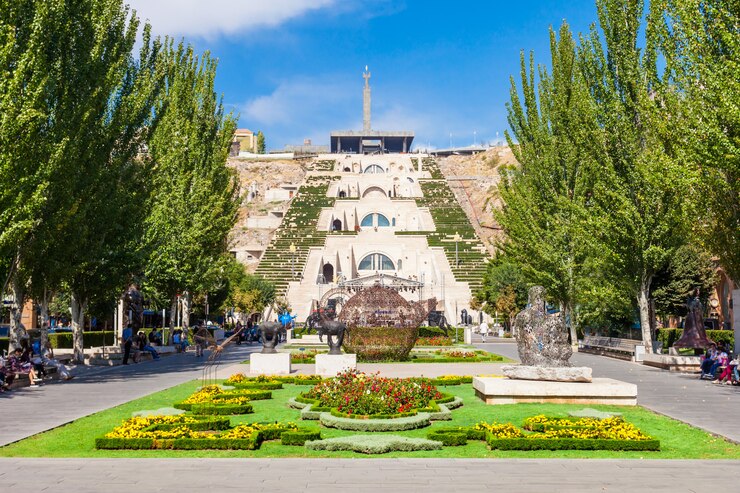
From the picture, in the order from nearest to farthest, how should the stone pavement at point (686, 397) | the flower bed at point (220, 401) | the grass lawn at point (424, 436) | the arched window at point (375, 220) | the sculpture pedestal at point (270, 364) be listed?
1. the grass lawn at point (424, 436)
2. the stone pavement at point (686, 397)
3. the flower bed at point (220, 401)
4. the sculpture pedestal at point (270, 364)
5. the arched window at point (375, 220)

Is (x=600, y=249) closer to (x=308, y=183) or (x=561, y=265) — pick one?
(x=561, y=265)

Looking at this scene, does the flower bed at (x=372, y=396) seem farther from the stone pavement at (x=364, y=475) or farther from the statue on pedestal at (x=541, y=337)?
the stone pavement at (x=364, y=475)

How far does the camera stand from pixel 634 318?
34.9 m

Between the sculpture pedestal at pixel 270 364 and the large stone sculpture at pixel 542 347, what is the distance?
7.96 metres

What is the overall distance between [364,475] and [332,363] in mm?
12004

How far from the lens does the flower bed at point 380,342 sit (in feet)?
79.5

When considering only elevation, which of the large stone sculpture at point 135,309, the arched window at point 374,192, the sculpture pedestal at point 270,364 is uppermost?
the arched window at point 374,192

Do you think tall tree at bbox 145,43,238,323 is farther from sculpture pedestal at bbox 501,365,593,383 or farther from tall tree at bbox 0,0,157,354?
sculpture pedestal at bbox 501,365,593,383

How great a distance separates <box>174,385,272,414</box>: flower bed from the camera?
11945 mm

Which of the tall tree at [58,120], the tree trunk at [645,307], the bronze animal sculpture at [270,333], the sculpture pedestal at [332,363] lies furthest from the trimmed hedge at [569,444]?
the tree trunk at [645,307]

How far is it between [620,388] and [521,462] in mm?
6151

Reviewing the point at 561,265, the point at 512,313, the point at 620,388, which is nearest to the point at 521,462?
the point at 620,388

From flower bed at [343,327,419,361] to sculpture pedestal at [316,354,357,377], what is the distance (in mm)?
4632

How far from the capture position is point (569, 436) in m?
9.28
